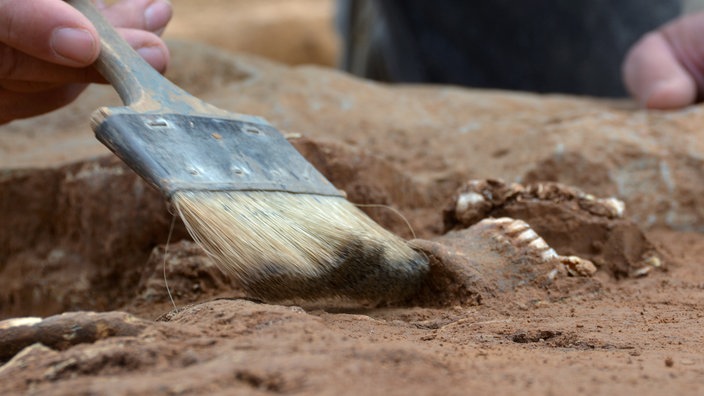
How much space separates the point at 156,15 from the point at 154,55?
0.28m

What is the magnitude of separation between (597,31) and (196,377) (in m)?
4.19

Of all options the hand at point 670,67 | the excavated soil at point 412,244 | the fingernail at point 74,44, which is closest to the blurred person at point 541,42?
the hand at point 670,67

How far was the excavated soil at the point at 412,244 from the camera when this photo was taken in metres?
1.12

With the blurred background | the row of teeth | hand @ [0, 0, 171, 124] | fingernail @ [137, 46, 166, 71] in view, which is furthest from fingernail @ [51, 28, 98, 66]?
the blurred background

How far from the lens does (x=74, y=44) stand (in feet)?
6.39

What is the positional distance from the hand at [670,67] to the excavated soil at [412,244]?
0.15 m

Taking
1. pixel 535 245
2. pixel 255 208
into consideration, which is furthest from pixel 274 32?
pixel 255 208

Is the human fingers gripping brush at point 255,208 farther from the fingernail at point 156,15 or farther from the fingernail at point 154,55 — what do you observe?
the fingernail at point 156,15

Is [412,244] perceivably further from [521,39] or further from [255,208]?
[521,39]

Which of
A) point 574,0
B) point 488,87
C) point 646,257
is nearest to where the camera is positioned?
point 646,257

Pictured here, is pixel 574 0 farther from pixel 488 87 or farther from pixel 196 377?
pixel 196 377

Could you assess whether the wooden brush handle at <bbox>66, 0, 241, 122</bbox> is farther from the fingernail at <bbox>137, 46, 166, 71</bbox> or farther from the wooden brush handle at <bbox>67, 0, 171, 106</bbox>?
the fingernail at <bbox>137, 46, 166, 71</bbox>

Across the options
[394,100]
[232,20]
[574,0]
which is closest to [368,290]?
[394,100]

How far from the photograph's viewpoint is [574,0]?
468cm
